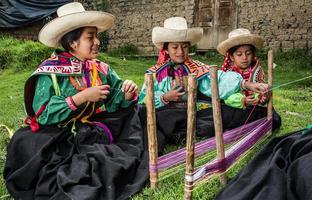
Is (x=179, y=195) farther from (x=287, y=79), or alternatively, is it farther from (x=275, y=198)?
(x=287, y=79)

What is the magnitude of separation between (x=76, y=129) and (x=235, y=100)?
1.49 metres

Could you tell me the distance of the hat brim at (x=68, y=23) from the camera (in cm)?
351

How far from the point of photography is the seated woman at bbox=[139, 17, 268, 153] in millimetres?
4129

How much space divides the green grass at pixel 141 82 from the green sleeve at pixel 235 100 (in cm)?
42

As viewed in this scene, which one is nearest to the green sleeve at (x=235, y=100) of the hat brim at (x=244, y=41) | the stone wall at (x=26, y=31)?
the hat brim at (x=244, y=41)

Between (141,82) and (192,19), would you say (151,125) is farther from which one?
(192,19)

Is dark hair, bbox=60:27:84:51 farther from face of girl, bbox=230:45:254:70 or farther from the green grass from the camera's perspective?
face of girl, bbox=230:45:254:70

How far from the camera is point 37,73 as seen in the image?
3.50 m

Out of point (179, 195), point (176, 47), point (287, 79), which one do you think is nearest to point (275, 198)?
point (179, 195)

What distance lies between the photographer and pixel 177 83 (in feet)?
14.1

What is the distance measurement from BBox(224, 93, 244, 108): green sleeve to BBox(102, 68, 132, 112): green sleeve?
94 centimetres

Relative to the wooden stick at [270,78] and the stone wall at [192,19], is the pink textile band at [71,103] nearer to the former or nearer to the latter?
the wooden stick at [270,78]

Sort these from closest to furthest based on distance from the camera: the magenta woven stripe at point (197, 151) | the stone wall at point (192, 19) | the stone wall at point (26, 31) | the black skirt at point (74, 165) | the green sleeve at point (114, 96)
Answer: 1. the black skirt at point (74, 165)
2. the magenta woven stripe at point (197, 151)
3. the green sleeve at point (114, 96)
4. the stone wall at point (192, 19)
5. the stone wall at point (26, 31)

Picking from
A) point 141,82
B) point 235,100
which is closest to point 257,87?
point 235,100
